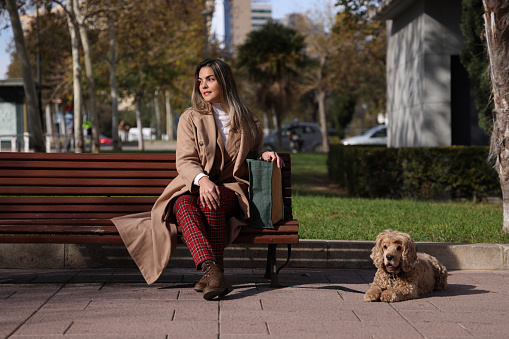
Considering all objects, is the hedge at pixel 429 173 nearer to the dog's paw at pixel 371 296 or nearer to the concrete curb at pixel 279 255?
the concrete curb at pixel 279 255

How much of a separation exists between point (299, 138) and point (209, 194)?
34662 millimetres

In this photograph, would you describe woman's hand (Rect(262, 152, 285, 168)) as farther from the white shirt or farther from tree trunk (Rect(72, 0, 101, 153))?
tree trunk (Rect(72, 0, 101, 153))

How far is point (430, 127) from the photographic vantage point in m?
14.5

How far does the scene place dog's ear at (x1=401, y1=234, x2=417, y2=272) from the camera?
205 inches

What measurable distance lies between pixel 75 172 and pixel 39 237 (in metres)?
0.89

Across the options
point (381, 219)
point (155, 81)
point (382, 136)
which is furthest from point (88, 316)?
point (155, 81)

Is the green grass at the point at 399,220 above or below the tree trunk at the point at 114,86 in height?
below

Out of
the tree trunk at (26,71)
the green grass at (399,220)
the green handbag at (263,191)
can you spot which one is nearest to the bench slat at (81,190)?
the green handbag at (263,191)

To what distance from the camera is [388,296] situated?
5.25 meters

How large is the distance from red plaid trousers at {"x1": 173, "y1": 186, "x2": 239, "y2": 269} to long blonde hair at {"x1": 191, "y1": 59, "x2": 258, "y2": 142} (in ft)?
1.98

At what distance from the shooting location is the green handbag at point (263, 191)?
5613 millimetres

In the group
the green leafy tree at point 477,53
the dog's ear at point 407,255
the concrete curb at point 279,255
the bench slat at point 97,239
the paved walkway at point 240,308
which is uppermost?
the green leafy tree at point 477,53

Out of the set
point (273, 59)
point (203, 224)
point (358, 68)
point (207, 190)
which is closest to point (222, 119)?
point (207, 190)

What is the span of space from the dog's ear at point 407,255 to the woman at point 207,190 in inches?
48.0
